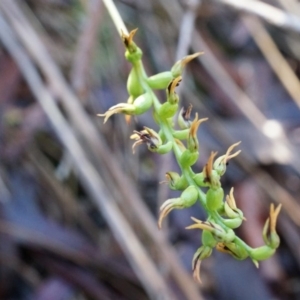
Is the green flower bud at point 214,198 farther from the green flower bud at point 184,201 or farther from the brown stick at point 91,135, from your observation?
the brown stick at point 91,135

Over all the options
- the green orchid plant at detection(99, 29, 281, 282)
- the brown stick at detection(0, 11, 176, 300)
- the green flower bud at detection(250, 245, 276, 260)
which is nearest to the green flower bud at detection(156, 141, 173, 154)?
the green orchid plant at detection(99, 29, 281, 282)

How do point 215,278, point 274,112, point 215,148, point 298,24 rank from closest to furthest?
point 298,24, point 215,278, point 215,148, point 274,112

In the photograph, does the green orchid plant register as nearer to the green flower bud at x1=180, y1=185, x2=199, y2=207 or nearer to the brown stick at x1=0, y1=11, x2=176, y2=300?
the green flower bud at x1=180, y1=185, x2=199, y2=207

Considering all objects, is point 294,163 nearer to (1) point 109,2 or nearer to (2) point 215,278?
(2) point 215,278

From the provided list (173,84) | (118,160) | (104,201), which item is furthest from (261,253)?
(118,160)

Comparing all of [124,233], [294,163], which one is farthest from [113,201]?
[294,163]

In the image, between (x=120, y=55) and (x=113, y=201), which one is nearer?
(x=113, y=201)

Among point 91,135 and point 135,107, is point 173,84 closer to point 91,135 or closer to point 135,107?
point 135,107

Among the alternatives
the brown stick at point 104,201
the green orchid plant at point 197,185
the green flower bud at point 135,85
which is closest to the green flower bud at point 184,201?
the green orchid plant at point 197,185
